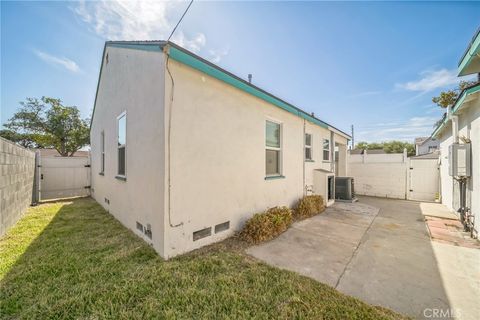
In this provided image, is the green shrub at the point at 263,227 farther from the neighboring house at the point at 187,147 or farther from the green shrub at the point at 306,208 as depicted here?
the green shrub at the point at 306,208

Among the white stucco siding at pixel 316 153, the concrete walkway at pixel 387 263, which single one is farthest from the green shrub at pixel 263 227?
the white stucco siding at pixel 316 153

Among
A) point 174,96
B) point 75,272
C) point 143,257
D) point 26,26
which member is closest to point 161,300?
point 143,257

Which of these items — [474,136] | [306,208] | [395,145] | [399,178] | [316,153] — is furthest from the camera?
[395,145]

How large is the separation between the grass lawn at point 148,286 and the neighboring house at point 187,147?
0.52m

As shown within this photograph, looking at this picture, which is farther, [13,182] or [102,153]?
[102,153]

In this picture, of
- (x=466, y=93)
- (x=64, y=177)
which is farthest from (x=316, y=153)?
(x=64, y=177)

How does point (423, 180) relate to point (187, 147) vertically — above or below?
below

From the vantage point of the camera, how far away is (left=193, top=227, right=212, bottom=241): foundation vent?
3420mm

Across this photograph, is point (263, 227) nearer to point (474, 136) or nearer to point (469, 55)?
point (469, 55)

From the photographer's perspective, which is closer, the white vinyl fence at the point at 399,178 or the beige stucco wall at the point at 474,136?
the beige stucco wall at the point at 474,136

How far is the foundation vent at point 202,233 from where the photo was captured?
342 cm

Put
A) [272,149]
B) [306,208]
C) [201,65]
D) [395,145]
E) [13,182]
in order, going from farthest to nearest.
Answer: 1. [395,145]
2. [306,208]
3. [272,149]
4. [13,182]
5. [201,65]

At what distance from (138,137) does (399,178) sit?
1155cm

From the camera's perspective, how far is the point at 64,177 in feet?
28.5
